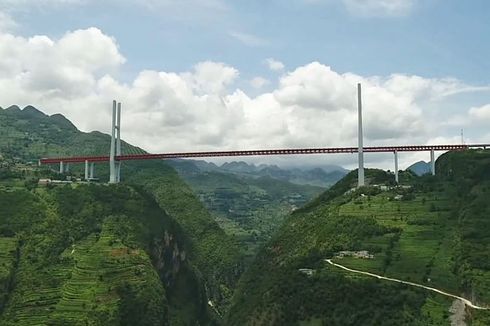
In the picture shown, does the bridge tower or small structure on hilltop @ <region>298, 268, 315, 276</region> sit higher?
the bridge tower

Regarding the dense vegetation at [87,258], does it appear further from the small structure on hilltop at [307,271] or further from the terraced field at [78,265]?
the small structure on hilltop at [307,271]

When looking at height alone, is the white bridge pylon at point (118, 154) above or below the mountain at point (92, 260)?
above

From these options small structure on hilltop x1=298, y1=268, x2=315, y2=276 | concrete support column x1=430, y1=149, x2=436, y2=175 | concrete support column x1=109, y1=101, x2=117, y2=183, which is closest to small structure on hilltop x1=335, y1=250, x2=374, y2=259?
small structure on hilltop x1=298, y1=268, x2=315, y2=276

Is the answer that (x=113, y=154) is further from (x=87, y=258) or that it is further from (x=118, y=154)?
(x=87, y=258)

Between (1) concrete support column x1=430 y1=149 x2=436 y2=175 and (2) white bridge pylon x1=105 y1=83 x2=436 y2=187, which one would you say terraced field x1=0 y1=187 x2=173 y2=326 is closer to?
(2) white bridge pylon x1=105 y1=83 x2=436 y2=187

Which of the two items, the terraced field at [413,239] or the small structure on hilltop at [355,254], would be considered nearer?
the terraced field at [413,239]

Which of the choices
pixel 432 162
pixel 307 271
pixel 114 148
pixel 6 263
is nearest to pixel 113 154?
pixel 114 148

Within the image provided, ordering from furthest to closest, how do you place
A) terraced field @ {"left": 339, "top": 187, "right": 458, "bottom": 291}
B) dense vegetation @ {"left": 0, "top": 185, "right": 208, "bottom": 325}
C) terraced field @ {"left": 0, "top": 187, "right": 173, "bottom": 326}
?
1. dense vegetation @ {"left": 0, "top": 185, "right": 208, "bottom": 325}
2. terraced field @ {"left": 0, "top": 187, "right": 173, "bottom": 326}
3. terraced field @ {"left": 339, "top": 187, "right": 458, "bottom": 291}

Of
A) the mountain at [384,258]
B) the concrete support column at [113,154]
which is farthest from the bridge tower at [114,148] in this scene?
the mountain at [384,258]

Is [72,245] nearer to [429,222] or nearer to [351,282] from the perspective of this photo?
[351,282]

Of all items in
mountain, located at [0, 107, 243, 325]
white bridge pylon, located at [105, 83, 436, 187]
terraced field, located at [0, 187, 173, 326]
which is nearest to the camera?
terraced field, located at [0, 187, 173, 326]
